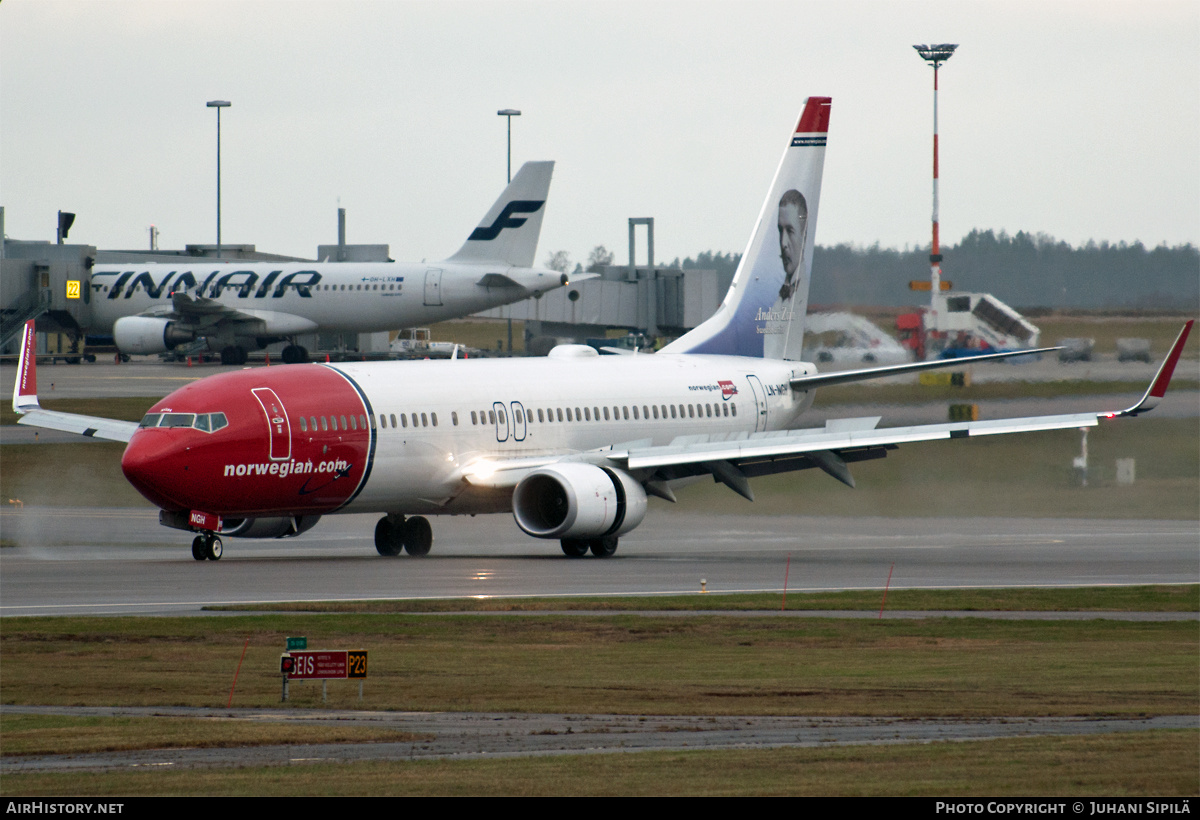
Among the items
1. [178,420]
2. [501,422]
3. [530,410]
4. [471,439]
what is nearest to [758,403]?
[530,410]

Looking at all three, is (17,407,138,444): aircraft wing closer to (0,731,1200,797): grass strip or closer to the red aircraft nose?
the red aircraft nose

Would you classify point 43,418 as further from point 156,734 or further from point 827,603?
point 156,734

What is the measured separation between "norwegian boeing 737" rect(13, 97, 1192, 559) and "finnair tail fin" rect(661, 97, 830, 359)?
1.90 meters

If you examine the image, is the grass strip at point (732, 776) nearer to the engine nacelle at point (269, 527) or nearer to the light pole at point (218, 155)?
the engine nacelle at point (269, 527)

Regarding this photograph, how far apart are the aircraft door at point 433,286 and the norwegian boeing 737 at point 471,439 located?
133 ft

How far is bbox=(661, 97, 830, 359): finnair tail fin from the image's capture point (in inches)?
1938

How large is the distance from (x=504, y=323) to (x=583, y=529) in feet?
448

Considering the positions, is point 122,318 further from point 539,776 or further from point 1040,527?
point 539,776

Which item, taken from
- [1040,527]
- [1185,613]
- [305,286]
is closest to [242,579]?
[1185,613]

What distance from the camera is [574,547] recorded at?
39.7 m

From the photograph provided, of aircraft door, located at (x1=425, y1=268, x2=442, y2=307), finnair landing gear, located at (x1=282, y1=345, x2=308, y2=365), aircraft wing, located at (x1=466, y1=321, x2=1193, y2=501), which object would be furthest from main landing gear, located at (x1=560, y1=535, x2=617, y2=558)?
aircraft door, located at (x1=425, y1=268, x2=442, y2=307)

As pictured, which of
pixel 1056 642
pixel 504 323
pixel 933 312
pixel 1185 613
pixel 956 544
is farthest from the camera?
pixel 504 323

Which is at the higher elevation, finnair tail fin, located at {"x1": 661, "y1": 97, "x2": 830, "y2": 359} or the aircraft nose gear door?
finnair tail fin, located at {"x1": 661, "y1": 97, "x2": 830, "y2": 359}

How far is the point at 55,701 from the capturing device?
19.5 m
